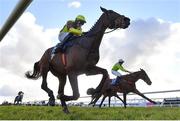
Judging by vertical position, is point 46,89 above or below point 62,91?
above

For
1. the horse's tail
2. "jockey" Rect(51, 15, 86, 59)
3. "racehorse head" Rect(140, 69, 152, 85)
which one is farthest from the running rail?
"racehorse head" Rect(140, 69, 152, 85)

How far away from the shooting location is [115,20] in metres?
9.63

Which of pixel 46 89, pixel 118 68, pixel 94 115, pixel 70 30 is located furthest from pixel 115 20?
pixel 118 68

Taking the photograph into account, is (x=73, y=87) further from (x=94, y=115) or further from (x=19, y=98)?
(x=19, y=98)

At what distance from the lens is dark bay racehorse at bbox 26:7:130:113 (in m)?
8.33

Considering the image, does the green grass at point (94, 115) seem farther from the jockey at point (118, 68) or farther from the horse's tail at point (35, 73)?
the jockey at point (118, 68)

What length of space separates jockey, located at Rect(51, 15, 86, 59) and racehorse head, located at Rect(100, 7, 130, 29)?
706 mm

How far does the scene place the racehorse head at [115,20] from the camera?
9.52 metres

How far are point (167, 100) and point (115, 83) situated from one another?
299 cm

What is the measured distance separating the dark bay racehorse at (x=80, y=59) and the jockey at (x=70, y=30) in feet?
0.54

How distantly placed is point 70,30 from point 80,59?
0.76 m

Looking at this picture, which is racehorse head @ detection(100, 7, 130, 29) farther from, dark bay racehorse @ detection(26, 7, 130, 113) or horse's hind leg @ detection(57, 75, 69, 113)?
horse's hind leg @ detection(57, 75, 69, 113)

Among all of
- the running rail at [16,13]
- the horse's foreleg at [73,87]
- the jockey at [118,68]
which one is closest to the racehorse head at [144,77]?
the jockey at [118,68]

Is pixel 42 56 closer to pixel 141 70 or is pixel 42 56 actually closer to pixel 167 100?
pixel 141 70
